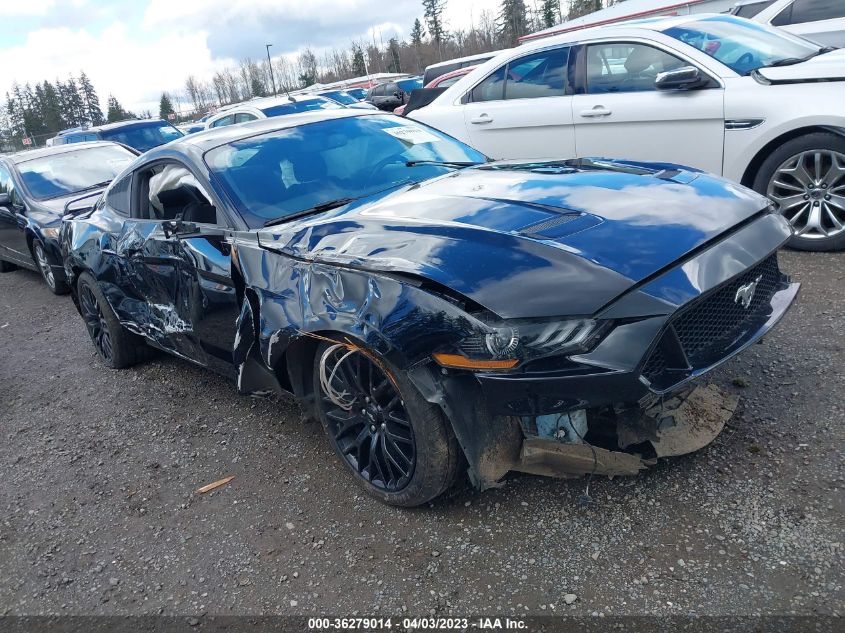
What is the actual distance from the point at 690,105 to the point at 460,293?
3752 mm

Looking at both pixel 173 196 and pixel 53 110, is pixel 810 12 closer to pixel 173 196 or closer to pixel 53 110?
pixel 173 196

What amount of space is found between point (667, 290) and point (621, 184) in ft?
2.66

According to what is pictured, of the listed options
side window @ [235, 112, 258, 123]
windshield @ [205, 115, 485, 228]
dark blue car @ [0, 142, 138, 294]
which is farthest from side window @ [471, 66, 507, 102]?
side window @ [235, 112, 258, 123]

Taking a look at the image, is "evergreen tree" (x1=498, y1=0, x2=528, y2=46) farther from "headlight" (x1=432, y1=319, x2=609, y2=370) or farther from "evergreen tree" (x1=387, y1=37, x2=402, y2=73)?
"headlight" (x1=432, y1=319, x2=609, y2=370)

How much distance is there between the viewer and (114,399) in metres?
4.49

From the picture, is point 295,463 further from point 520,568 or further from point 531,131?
point 531,131

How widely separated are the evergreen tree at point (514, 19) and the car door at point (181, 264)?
2857 inches

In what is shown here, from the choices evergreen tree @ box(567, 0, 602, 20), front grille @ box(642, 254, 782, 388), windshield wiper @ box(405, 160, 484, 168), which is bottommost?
front grille @ box(642, 254, 782, 388)

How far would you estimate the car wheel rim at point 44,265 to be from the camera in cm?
724

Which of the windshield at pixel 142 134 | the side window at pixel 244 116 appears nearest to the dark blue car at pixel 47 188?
the side window at pixel 244 116

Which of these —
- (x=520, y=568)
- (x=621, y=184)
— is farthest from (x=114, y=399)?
(x=621, y=184)

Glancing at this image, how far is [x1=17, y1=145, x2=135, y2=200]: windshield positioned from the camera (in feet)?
24.0

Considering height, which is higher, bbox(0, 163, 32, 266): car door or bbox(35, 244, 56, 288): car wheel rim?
bbox(0, 163, 32, 266): car door

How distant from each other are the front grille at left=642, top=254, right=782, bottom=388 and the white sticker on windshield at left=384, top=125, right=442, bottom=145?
203 centimetres
